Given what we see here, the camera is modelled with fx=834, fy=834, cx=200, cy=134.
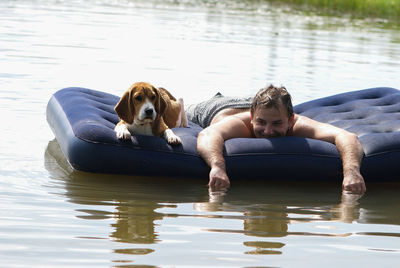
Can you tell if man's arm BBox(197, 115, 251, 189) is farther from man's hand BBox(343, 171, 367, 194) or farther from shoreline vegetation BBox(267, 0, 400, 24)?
shoreline vegetation BBox(267, 0, 400, 24)

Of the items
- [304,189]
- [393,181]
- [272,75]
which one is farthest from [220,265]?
[272,75]

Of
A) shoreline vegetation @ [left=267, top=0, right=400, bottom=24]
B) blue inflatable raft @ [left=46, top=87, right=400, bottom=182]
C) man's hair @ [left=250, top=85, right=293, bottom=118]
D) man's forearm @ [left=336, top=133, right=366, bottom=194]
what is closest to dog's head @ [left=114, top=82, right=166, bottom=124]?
blue inflatable raft @ [left=46, top=87, right=400, bottom=182]

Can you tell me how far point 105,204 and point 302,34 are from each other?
15.4 meters

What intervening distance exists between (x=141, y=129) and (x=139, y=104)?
25cm

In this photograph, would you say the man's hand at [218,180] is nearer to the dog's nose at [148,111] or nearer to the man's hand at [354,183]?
the dog's nose at [148,111]

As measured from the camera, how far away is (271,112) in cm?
653

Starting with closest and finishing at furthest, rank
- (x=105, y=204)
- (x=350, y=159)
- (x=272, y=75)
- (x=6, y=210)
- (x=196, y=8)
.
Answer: (x=6, y=210) → (x=105, y=204) → (x=350, y=159) → (x=272, y=75) → (x=196, y=8)

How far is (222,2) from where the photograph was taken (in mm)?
29781

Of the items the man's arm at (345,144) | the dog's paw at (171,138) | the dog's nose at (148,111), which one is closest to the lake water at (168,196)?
the man's arm at (345,144)

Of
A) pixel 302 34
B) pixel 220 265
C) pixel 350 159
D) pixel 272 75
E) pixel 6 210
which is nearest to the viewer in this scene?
pixel 220 265

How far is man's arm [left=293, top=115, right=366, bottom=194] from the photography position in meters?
6.34

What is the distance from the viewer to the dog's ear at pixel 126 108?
255 inches

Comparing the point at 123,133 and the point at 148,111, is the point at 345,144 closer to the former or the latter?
the point at 148,111

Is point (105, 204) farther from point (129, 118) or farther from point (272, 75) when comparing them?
point (272, 75)
